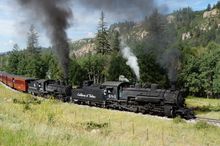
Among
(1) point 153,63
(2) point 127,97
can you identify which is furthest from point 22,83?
(2) point 127,97

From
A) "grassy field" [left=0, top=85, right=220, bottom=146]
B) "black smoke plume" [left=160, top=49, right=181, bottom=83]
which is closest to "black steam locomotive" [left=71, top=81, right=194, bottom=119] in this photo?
"grassy field" [left=0, top=85, right=220, bottom=146]

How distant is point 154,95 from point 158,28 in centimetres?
2212

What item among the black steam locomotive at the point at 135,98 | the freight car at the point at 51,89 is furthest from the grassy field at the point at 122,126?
the freight car at the point at 51,89

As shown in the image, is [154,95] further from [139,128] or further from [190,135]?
[190,135]

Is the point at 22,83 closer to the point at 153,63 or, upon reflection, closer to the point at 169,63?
the point at 153,63

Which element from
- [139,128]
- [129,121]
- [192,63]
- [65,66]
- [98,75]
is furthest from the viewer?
[98,75]

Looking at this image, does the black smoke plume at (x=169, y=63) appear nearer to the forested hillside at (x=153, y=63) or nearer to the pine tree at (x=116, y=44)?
the forested hillside at (x=153, y=63)

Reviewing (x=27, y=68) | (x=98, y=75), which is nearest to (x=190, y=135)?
(x=98, y=75)

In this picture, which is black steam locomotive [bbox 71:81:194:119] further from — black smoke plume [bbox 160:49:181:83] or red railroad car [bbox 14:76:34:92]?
red railroad car [bbox 14:76:34:92]

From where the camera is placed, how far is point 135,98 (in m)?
31.7

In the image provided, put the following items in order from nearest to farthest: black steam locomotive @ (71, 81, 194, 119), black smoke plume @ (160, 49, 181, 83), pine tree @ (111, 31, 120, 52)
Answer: black steam locomotive @ (71, 81, 194, 119), black smoke plume @ (160, 49, 181, 83), pine tree @ (111, 31, 120, 52)

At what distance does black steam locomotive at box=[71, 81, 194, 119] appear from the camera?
2945 centimetres

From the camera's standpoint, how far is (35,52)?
12450 centimetres

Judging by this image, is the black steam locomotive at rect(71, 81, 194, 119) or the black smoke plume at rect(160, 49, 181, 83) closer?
the black steam locomotive at rect(71, 81, 194, 119)
